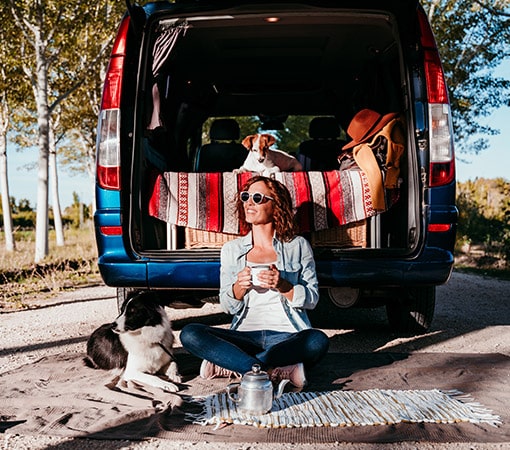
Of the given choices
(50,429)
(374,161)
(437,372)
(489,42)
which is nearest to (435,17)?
(489,42)

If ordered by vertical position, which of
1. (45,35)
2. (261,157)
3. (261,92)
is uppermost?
(45,35)

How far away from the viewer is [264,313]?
143 inches

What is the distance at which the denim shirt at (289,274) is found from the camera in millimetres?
3557

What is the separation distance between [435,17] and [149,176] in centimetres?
1331

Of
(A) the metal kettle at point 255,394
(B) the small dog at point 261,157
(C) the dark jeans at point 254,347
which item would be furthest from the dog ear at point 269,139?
(A) the metal kettle at point 255,394

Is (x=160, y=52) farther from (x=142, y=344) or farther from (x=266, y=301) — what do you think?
(x=142, y=344)

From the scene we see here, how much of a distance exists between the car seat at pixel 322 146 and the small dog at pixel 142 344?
9.74ft

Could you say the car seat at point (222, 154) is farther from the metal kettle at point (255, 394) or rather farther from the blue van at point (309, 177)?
the metal kettle at point (255, 394)

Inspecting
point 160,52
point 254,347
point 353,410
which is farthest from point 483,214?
point 353,410

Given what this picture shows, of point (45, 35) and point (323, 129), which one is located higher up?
point (45, 35)

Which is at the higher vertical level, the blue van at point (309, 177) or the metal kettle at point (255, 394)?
the blue van at point (309, 177)

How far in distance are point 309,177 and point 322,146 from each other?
6.42 feet

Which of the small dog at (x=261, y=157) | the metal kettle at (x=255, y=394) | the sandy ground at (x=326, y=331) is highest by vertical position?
the small dog at (x=261, y=157)

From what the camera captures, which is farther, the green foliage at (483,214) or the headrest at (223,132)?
the green foliage at (483,214)
